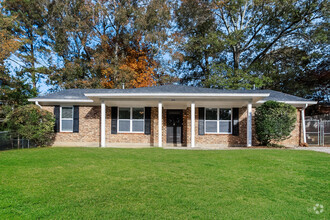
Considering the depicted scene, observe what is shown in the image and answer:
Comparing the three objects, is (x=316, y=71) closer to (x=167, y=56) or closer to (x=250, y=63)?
(x=250, y=63)

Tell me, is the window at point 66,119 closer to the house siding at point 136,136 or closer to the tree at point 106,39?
the house siding at point 136,136

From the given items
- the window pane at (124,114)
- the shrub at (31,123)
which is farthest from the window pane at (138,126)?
the shrub at (31,123)

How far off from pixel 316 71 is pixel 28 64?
103 ft

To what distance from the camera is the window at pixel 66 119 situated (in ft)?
43.7

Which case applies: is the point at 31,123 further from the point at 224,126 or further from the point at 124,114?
the point at 224,126

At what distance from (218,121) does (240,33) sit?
13641 mm

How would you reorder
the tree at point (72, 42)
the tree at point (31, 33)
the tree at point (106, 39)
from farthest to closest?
1. the tree at point (31, 33)
2. the tree at point (72, 42)
3. the tree at point (106, 39)

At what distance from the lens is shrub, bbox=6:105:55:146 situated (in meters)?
11.1

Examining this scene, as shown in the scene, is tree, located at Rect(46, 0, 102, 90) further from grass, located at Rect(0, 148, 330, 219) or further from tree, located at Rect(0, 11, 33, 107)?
grass, located at Rect(0, 148, 330, 219)

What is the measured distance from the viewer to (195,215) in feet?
10.3

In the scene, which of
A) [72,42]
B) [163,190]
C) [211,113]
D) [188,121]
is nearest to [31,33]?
[72,42]

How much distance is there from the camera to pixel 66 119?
13.4m

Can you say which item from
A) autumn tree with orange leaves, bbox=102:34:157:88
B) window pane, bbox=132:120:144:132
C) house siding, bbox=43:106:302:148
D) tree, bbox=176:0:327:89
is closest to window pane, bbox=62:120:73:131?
house siding, bbox=43:106:302:148

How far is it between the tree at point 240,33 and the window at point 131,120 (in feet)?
38.4
